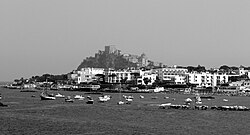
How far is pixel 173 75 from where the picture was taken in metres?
185

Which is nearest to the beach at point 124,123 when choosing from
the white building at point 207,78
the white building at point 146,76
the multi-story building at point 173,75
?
the white building at point 207,78

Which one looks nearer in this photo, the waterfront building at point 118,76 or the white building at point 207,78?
the white building at point 207,78

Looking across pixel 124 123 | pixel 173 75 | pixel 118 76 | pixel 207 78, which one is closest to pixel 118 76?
pixel 118 76

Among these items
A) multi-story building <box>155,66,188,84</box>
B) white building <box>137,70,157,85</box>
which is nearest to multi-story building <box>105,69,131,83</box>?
white building <box>137,70,157,85</box>

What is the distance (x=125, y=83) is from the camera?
18062 cm

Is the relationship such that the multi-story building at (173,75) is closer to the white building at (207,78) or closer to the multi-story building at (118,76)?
the white building at (207,78)

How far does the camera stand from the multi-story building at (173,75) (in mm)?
181625

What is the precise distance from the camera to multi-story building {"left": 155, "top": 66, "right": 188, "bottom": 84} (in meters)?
182

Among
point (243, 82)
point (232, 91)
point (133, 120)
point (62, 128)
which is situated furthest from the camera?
point (243, 82)

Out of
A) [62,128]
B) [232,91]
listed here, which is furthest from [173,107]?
[232,91]

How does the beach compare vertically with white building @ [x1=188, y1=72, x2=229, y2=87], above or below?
below

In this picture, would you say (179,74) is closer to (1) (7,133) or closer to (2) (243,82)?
(2) (243,82)

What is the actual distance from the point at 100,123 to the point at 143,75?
5231 inches

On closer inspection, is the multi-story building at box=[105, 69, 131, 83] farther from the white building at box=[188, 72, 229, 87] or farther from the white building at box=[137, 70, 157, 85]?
the white building at box=[188, 72, 229, 87]
